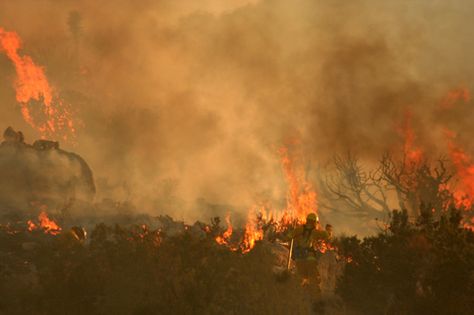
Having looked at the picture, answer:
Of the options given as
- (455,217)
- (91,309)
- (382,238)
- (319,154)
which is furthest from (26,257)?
(319,154)

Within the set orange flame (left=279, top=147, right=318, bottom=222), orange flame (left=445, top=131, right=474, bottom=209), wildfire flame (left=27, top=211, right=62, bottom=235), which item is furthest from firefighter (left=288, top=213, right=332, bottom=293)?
orange flame (left=279, top=147, right=318, bottom=222)

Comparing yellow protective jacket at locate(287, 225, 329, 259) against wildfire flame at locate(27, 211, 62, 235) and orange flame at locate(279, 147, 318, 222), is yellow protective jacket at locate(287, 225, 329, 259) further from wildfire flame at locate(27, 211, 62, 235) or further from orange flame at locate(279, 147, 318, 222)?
orange flame at locate(279, 147, 318, 222)

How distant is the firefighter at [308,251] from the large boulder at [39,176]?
13.1 metres

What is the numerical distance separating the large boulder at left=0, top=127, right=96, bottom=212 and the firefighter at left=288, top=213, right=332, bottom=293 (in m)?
13.1

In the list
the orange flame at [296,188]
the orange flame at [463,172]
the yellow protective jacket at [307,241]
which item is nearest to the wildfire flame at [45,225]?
the yellow protective jacket at [307,241]

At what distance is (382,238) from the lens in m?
11.6

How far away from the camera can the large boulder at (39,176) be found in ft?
69.4

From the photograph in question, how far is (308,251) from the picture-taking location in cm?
1091

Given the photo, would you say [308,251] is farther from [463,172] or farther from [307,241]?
[463,172]

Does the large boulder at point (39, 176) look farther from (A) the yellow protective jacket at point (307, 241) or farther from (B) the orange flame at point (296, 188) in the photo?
(A) the yellow protective jacket at point (307, 241)

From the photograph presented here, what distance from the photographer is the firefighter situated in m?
10.8

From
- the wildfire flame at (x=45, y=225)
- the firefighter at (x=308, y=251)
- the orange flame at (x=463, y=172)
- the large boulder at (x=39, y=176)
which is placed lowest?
the firefighter at (x=308, y=251)

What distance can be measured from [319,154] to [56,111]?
26.2m

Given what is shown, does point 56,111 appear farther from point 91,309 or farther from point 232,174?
point 91,309
